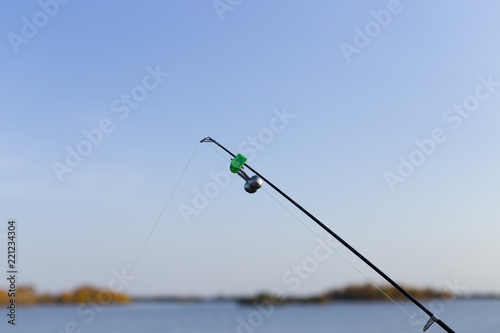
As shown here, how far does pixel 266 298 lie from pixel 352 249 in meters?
36.8

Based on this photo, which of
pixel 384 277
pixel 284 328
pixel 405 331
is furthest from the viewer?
pixel 284 328

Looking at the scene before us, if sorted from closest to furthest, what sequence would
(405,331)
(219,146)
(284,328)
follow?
1. (219,146)
2. (405,331)
3. (284,328)

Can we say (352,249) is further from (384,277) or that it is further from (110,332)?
(110,332)

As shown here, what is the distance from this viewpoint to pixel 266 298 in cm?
4144

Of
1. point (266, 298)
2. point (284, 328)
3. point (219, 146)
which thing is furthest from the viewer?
point (266, 298)

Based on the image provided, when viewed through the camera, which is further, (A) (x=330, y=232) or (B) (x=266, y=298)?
(B) (x=266, y=298)

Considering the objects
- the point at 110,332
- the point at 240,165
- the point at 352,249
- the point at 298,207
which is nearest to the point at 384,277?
the point at 352,249

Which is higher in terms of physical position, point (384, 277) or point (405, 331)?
point (384, 277)

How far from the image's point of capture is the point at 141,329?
128 feet

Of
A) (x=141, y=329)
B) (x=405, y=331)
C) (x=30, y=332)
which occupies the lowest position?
(x=405, y=331)

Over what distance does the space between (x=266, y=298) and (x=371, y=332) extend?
8.22m

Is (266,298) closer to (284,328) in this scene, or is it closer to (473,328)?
(284,328)

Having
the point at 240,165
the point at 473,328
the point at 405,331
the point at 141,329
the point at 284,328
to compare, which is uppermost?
the point at 141,329

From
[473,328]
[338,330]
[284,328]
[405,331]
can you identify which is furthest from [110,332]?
[473,328]
